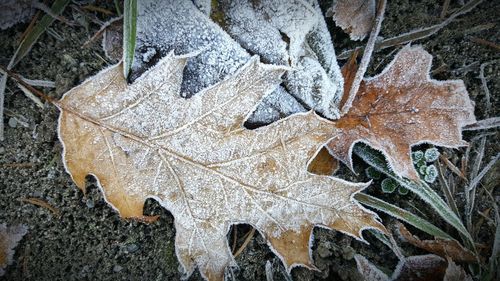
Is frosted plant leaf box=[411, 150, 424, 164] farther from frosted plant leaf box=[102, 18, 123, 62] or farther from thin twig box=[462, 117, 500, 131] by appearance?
A: frosted plant leaf box=[102, 18, 123, 62]

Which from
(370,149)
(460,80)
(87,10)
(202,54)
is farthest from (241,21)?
(460,80)

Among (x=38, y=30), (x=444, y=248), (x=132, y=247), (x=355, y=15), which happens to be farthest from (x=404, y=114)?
(x=38, y=30)

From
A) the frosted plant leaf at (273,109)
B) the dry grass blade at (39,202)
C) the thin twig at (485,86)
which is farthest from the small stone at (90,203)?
the thin twig at (485,86)

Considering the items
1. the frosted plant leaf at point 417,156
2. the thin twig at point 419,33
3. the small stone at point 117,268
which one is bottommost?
the small stone at point 117,268

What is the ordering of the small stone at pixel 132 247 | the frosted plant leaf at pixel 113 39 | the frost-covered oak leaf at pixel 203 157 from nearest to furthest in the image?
the frost-covered oak leaf at pixel 203 157 < the frosted plant leaf at pixel 113 39 < the small stone at pixel 132 247

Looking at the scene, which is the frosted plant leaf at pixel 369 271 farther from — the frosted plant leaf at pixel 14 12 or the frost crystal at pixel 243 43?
the frosted plant leaf at pixel 14 12

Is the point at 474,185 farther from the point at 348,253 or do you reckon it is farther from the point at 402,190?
the point at 348,253

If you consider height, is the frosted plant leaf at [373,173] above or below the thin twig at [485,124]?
below
